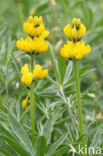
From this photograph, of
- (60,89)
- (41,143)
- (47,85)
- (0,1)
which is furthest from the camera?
(0,1)

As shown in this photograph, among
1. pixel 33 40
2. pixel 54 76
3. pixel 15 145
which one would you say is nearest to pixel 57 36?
pixel 54 76

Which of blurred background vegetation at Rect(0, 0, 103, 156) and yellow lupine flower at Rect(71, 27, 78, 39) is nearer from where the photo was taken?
yellow lupine flower at Rect(71, 27, 78, 39)

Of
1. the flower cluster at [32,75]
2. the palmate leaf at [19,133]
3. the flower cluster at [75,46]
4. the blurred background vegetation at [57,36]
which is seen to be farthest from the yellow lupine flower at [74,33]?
the blurred background vegetation at [57,36]

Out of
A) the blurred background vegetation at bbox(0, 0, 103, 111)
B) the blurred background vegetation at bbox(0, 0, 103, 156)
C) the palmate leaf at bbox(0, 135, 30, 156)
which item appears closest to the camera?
the palmate leaf at bbox(0, 135, 30, 156)

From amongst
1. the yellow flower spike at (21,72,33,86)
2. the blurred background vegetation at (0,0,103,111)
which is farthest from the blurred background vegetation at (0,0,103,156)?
the yellow flower spike at (21,72,33,86)

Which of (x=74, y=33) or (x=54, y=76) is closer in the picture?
(x=74, y=33)

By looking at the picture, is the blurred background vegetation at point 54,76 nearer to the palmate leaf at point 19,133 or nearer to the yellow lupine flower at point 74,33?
the palmate leaf at point 19,133

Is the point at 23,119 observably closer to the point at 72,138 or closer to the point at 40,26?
the point at 72,138

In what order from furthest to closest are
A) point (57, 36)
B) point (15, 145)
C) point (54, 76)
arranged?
1. point (57, 36)
2. point (54, 76)
3. point (15, 145)

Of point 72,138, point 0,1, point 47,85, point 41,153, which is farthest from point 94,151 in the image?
point 0,1

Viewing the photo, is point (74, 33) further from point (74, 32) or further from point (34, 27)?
point (34, 27)

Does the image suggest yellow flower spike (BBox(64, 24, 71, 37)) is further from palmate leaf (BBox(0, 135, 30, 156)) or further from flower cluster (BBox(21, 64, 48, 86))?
palmate leaf (BBox(0, 135, 30, 156))
